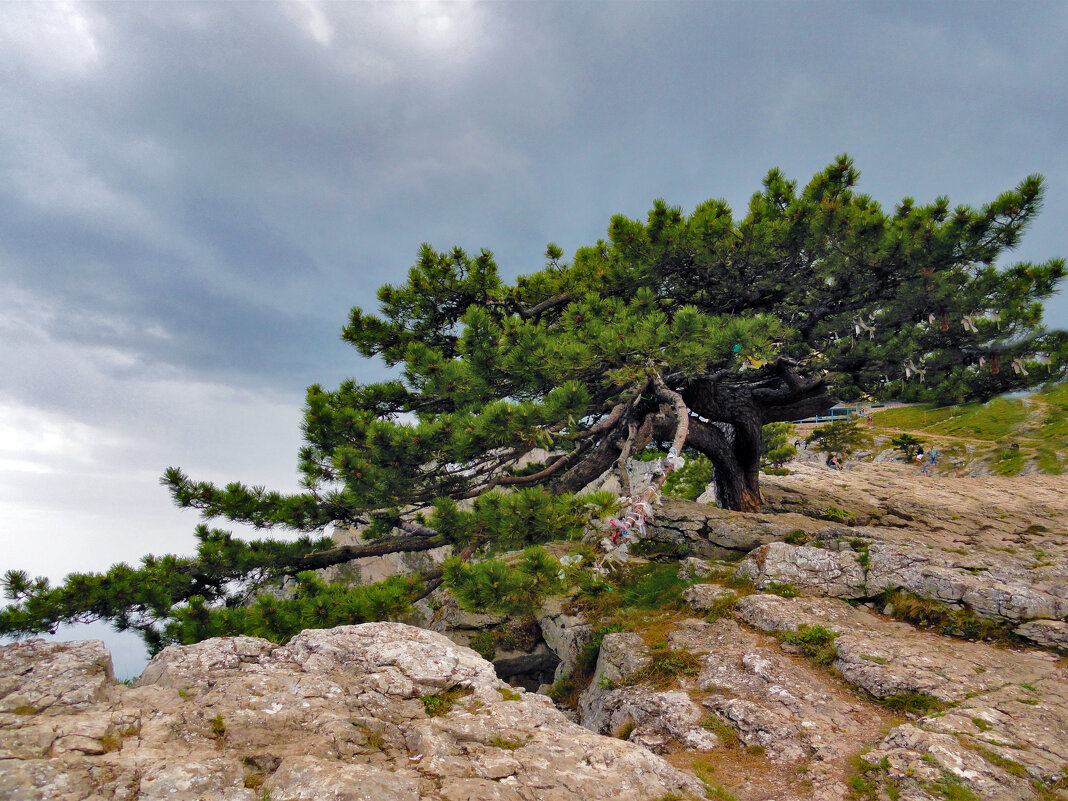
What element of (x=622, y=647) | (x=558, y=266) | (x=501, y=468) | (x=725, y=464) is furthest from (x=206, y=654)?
(x=725, y=464)

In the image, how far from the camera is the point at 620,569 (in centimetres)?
1092

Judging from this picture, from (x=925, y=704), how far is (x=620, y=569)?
5813mm

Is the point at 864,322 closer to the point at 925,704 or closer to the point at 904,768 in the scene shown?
the point at 925,704

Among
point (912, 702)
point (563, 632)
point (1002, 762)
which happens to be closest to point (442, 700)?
point (563, 632)

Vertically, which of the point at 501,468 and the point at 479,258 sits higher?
the point at 479,258

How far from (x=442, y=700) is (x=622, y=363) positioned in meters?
6.76

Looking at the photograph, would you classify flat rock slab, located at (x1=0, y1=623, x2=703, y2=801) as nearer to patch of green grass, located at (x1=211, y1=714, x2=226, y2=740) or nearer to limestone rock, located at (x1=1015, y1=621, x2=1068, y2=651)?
patch of green grass, located at (x1=211, y1=714, x2=226, y2=740)

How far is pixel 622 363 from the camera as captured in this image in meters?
9.66

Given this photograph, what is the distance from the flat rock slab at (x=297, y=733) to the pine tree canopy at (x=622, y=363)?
2.03m

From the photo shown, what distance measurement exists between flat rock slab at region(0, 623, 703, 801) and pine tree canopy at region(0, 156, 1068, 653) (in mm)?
2029

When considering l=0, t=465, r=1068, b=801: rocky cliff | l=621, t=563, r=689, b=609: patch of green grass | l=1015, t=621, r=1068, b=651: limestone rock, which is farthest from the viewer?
l=621, t=563, r=689, b=609: patch of green grass

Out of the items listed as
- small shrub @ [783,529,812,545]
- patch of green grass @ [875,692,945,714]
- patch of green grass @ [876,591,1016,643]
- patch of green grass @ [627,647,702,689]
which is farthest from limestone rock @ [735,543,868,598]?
patch of green grass @ [875,692,945,714]

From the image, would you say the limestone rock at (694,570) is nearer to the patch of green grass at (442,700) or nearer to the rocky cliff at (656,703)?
the rocky cliff at (656,703)

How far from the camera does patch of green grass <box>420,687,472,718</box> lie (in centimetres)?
448
